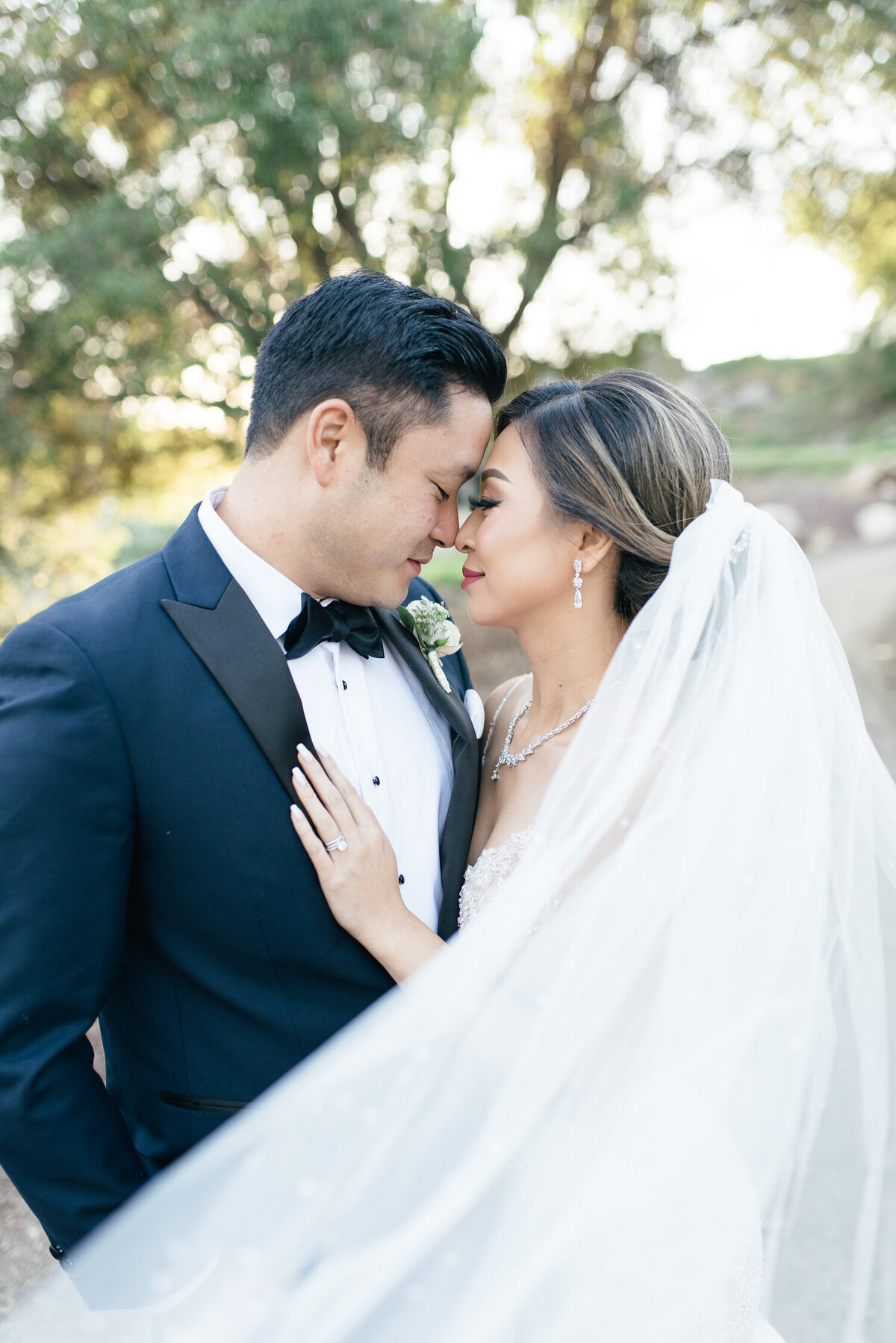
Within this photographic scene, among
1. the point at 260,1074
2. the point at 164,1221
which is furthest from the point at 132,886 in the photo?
the point at 164,1221

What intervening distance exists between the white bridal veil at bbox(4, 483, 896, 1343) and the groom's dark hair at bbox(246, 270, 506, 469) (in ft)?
2.30

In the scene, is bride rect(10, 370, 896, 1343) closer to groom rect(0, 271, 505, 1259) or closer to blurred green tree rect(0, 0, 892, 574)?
groom rect(0, 271, 505, 1259)

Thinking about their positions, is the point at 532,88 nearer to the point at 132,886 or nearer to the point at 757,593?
the point at 757,593

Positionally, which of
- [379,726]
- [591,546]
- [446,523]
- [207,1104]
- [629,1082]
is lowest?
[629,1082]

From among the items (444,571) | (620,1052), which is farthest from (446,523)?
(444,571)

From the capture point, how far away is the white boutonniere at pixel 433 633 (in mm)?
2510

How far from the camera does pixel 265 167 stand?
7.62 metres

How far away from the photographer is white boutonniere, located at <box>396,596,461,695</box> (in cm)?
251

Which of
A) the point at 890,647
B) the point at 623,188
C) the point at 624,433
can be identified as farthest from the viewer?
the point at 890,647

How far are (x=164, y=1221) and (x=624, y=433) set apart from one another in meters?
1.99

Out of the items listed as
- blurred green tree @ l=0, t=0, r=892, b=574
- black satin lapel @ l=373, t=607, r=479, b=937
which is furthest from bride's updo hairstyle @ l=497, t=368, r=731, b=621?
blurred green tree @ l=0, t=0, r=892, b=574

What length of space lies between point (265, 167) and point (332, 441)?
6.56 metres

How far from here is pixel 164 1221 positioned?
5.51ft

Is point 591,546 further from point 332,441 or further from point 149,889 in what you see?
point 149,889
